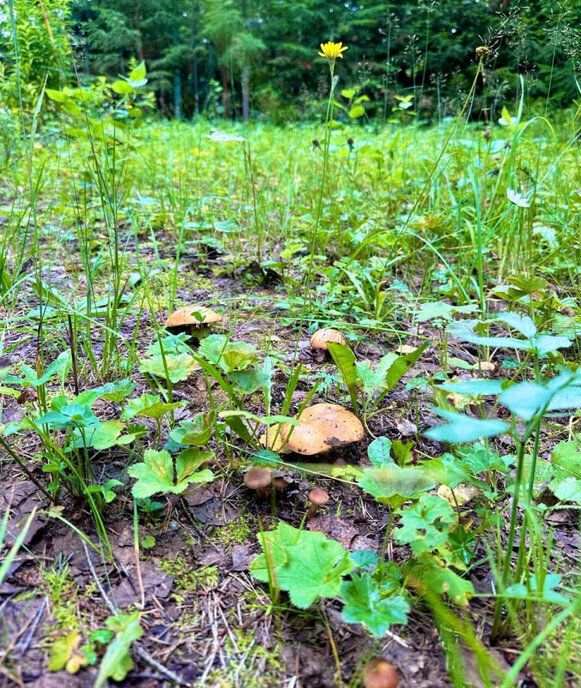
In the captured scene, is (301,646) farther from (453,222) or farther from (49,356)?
(453,222)

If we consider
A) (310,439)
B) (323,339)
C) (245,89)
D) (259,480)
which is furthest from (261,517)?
(245,89)

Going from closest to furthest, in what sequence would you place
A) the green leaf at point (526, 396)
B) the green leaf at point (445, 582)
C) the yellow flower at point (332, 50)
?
the green leaf at point (526, 396), the green leaf at point (445, 582), the yellow flower at point (332, 50)

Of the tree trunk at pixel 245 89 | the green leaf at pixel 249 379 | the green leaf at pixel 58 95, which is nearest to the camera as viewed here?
the green leaf at pixel 249 379

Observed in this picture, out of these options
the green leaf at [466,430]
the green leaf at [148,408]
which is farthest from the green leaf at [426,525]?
the green leaf at [148,408]

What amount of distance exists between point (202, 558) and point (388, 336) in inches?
40.8

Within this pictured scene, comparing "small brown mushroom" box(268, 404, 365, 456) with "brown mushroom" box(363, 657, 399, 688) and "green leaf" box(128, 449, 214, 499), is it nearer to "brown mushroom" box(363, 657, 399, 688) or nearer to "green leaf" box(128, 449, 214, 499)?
"green leaf" box(128, 449, 214, 499)

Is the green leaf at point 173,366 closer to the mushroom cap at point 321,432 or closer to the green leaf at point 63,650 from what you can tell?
the mushroom cap at point 321,432

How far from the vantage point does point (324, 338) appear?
148 cm

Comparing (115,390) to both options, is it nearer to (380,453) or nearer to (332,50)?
(380,453)

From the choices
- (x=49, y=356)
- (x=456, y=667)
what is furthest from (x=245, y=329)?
(x=456, y=667)

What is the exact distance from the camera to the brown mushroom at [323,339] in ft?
4.85

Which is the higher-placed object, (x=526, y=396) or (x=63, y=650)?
(x=526, y=396)

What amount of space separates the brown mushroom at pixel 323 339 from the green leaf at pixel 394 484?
0.64 metres

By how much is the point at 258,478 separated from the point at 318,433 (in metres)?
0.18
